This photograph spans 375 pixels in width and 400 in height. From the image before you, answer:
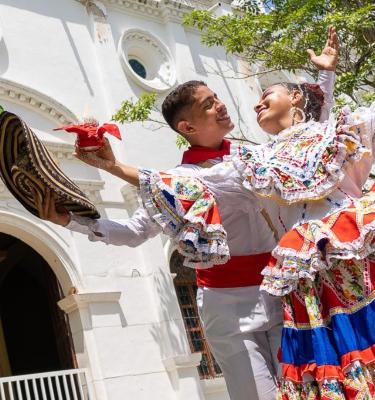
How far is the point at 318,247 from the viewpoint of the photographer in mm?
2229

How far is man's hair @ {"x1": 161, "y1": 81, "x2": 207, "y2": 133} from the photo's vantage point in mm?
2768

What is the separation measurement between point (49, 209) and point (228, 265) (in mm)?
768

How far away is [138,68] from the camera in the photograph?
10.5 metres

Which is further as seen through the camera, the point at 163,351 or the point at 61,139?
the point at 61,139

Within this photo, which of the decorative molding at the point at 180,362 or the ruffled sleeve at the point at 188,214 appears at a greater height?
the ruffled sleeve at the point at 188,214

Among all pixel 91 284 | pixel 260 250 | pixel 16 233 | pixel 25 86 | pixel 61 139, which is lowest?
pixel 260 250

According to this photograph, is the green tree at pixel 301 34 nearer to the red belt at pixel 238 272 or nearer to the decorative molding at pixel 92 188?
the decorative molding at pixel 92 188

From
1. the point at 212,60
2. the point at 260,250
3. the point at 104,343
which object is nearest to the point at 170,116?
the point at 260,250

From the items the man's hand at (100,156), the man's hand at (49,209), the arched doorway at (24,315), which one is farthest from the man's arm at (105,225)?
the arched doorway at (24,315)

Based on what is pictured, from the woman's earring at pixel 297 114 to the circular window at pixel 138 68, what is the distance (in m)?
7.92

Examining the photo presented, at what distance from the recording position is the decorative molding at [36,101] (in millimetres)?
8328

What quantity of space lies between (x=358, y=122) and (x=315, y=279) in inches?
26.0

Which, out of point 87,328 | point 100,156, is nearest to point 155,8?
point 87,328

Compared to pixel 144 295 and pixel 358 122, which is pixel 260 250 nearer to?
pixel 358 122
